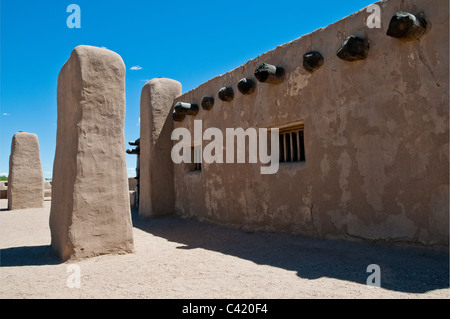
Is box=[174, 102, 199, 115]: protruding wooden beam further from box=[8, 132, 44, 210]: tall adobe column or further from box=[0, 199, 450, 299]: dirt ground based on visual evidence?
box=[8, 132, 44, 210]: tall adobe column

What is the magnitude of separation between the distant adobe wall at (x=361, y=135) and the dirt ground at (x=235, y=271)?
36 cm

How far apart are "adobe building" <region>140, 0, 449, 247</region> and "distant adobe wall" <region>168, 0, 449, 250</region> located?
0.5 inches

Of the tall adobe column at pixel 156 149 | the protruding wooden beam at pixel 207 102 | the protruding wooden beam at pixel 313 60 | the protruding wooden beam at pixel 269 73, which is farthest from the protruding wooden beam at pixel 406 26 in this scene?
the tall adobe column at pixel 156 149

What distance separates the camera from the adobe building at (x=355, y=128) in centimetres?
354

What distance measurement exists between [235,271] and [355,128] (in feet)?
7.99

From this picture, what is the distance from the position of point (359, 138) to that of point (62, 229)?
4030 millimetres

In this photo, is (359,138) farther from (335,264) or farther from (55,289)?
(55,289)

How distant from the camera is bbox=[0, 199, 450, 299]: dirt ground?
2746 mm

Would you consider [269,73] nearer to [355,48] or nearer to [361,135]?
[355,48]

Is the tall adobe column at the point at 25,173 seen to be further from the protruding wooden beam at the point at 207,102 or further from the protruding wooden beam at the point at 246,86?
the protruding wooden beam at the point at 246,86

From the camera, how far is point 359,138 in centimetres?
420

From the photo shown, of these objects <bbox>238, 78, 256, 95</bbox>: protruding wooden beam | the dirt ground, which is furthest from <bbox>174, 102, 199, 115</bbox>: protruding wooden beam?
the dirt ground
